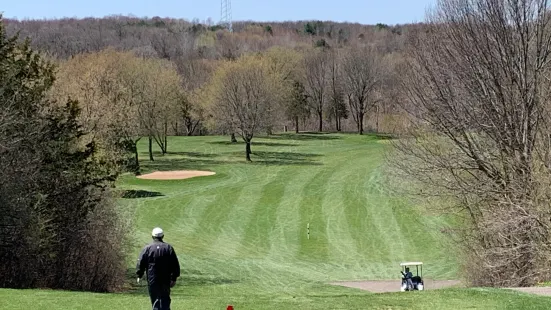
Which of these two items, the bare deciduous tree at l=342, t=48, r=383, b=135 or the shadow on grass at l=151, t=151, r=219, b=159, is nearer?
the shadow on grass at l=151, t=151, r=219, b=159

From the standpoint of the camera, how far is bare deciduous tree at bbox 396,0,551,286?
22.7 metres

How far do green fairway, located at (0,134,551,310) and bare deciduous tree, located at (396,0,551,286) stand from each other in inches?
175

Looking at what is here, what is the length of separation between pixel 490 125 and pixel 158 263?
636 inches

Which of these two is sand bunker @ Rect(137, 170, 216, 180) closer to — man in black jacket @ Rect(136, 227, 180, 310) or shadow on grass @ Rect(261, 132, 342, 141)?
shadow on grass @ Rect(261, 132, 342, 141)

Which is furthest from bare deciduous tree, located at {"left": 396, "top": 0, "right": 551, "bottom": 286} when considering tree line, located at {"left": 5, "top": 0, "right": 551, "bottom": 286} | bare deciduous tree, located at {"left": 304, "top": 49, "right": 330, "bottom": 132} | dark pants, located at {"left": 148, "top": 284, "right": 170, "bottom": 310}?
bare deciduous tree, located at {"left": 304, "top": 49, "right": 330, "bottom": 132}

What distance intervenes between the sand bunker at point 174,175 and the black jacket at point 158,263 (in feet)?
165

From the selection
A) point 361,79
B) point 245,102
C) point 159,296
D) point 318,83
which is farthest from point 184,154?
point 159,296

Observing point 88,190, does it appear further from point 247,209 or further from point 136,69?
point 136,69

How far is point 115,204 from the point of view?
28328 mm

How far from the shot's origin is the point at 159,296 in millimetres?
11391

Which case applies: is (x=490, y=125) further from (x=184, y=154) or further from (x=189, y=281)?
(x=184, y=154)

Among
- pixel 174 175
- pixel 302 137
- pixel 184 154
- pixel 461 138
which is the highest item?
pixel 461 138

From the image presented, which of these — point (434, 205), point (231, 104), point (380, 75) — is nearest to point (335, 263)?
point (434, 205)

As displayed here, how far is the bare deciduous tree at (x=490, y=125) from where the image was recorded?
2272cm
